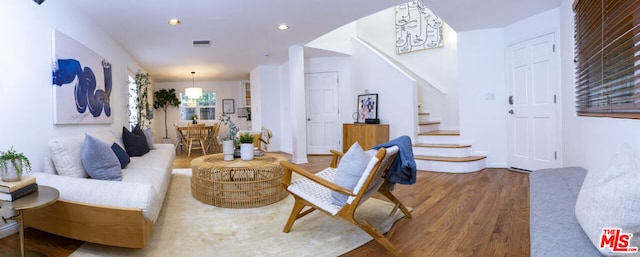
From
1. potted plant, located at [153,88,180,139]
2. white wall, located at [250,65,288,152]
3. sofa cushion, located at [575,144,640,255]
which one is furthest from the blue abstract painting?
potted plant, located at [153,88,180,139]

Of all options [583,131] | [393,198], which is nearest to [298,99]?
[393,198]

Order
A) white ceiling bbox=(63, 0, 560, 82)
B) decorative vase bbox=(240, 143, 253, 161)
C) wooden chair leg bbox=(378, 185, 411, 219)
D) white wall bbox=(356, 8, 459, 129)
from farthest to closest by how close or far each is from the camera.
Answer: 1. white wall bbox=(356, 8, 459, 129)
2. white ceiling bbox=(63, 0, 560, 82)
3. decorative vase bbox=(240, 143, 253, 161)
4. wooden chair leg bbox=(378, 185, 411, 219)

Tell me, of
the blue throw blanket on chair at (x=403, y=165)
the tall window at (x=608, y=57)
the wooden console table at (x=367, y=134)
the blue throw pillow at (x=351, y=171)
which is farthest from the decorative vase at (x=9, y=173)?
the wooden console table at (x=367, y=134)

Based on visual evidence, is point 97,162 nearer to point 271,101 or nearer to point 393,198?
point 393,198

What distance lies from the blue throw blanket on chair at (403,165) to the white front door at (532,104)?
2.85 metres

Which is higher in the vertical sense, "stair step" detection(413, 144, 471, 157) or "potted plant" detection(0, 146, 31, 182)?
"potted plant" detection(0, 146, 31, 182)

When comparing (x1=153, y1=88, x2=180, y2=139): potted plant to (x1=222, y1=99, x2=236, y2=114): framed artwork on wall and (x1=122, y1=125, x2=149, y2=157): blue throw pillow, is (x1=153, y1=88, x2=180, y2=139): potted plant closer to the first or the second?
(x1=222, y1=99, x2=236, y2=114): framed artwork on wall

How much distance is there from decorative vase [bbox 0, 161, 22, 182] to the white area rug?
0.58 metres

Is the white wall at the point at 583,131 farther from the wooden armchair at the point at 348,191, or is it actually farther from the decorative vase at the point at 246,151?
the decorative vase at the point at 246,151

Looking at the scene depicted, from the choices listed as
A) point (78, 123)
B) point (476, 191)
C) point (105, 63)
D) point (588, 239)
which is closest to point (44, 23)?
point (78, 123)

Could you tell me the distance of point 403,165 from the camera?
2109 mm

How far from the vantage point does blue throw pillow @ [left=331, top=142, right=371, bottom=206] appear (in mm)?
1946

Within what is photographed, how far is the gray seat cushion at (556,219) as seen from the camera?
3.55ft

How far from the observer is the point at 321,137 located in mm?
6574
